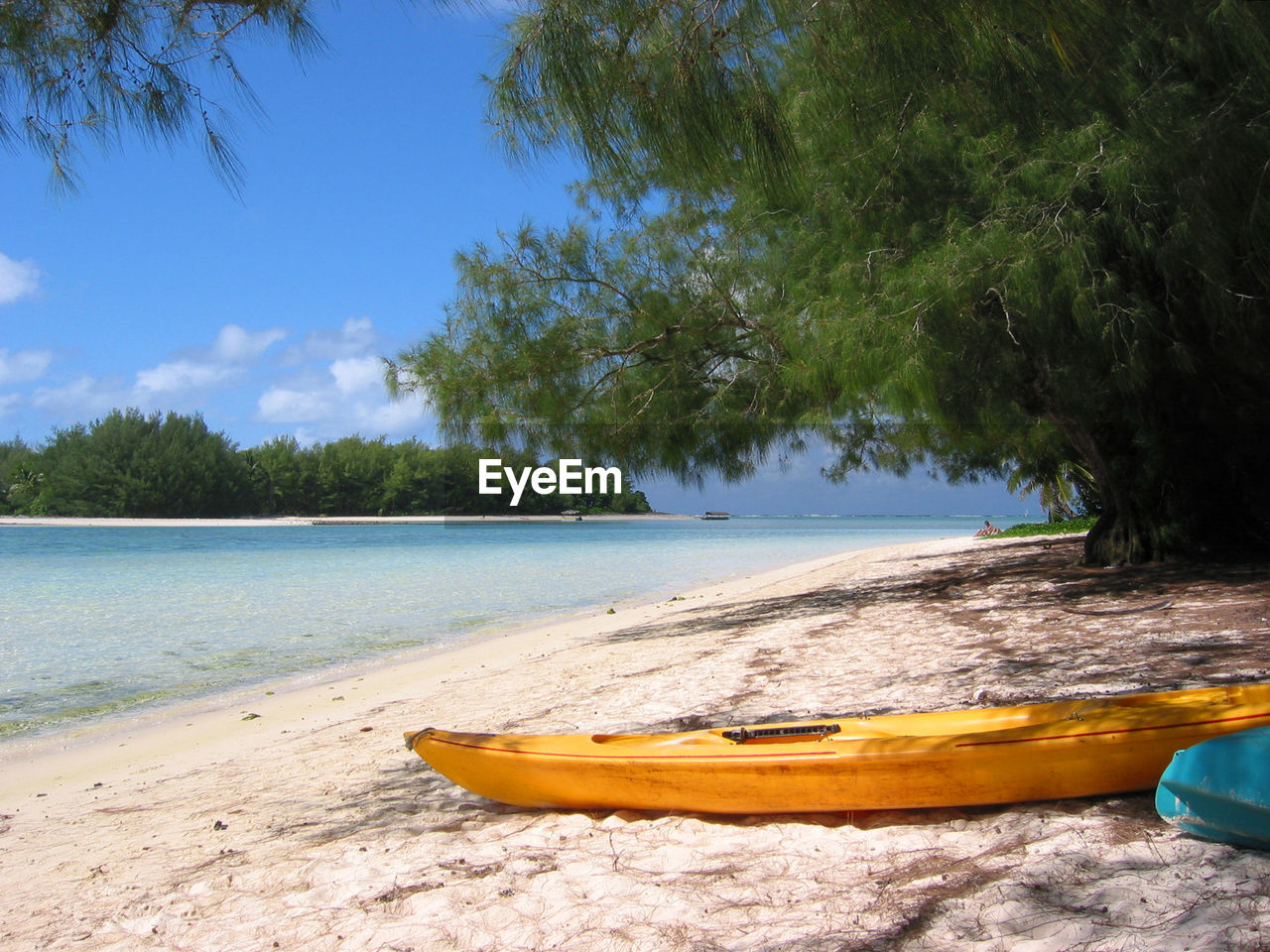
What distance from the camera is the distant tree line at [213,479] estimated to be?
54.0m

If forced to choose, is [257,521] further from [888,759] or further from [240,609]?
[888,759]

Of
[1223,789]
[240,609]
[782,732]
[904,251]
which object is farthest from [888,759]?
[240,609]

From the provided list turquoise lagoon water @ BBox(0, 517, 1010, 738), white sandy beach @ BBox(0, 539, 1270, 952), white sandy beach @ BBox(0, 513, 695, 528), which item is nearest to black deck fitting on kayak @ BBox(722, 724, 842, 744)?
white sandy beach @ BBox(0, 539, 1270, 952)

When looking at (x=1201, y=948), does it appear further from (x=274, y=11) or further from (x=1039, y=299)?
(x=1039, y=299)

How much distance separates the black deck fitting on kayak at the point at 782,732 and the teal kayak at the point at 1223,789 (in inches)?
35.8

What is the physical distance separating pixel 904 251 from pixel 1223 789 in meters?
4.24

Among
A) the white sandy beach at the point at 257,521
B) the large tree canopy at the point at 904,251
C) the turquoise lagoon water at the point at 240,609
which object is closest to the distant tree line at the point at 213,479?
the white sandy beach at the point at 257,521

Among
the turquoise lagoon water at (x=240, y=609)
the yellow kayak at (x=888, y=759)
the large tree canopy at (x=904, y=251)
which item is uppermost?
the large tree canopy at (x=904, y=251)

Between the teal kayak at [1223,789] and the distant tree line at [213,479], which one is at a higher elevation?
the distant tree line at [213,479]

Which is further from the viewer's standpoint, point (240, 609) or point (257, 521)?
point (257, 521)

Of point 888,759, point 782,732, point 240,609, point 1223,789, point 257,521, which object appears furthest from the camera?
point 257,521

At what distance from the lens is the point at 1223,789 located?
2076 mm

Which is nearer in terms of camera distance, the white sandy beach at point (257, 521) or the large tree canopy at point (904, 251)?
the large tree canopy at point (904, 251)

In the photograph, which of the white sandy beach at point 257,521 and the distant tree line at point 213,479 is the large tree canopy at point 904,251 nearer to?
the distant tree line at point 213,479
